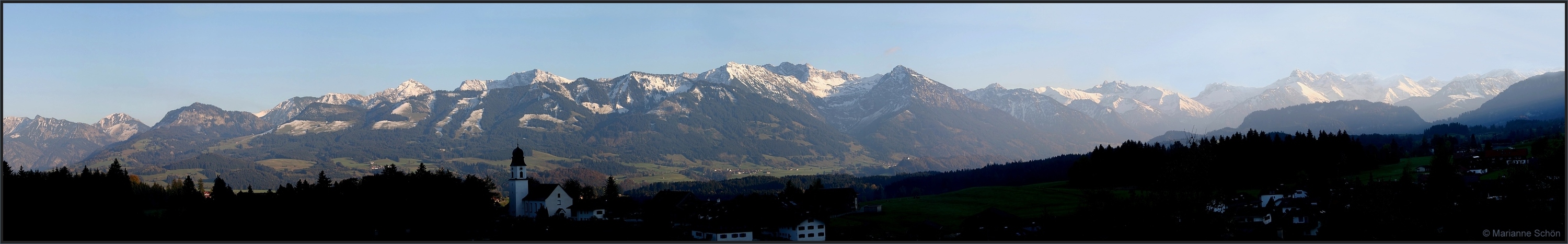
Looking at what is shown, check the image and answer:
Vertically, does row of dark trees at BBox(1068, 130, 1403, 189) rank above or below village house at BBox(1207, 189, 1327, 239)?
above

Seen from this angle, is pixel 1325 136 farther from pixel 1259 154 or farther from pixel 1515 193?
pixel 1515 193

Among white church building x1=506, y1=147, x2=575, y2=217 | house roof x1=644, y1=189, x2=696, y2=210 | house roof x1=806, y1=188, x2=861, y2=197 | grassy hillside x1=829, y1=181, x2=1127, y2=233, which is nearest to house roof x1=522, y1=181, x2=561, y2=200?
white church building x1=506, y1=147, x2=575, y2=217

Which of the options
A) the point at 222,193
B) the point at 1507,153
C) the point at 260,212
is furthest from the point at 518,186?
the point at 1507,153

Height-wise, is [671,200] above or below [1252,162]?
below

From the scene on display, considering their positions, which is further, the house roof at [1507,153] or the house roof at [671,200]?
the house roof at [1507,153]

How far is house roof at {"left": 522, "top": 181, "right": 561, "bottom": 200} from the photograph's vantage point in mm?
102812

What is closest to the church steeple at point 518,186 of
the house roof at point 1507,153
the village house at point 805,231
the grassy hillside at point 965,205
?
the grassy hillside at point 965,205

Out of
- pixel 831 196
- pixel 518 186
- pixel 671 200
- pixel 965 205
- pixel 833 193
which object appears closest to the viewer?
pixel 518 186

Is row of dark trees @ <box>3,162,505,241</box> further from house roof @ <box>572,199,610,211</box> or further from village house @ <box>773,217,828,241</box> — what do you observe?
village house @ <box>773,217,828,241</box>

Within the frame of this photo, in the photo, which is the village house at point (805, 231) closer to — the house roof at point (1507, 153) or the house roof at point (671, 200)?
the house roof at point (671, 200)

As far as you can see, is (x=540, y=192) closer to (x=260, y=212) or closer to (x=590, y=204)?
(x=590, y=204)

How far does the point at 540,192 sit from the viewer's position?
10512 centimetres

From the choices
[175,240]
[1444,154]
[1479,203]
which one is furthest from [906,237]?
[1444,154]

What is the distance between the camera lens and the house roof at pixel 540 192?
103m
